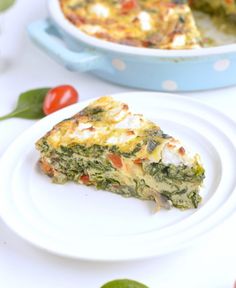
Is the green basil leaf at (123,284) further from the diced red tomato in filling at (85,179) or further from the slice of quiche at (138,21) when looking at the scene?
the slice of quiche at (138,21)

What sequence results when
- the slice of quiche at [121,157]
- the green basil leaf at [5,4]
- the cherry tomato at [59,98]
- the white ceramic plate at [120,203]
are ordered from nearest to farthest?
the white ceramic plate at [120,203] → the slice of quiche at [121,157] → the cherry tomato at [59,98] → the green basil leaf at [5,4]

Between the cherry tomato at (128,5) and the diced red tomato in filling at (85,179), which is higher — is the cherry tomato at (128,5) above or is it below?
above

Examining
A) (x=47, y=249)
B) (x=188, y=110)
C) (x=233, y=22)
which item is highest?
(x=47, y=249)

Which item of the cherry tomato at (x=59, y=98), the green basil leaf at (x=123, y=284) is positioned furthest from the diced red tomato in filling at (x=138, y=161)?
the cherry tomato at (x=59, y=98)

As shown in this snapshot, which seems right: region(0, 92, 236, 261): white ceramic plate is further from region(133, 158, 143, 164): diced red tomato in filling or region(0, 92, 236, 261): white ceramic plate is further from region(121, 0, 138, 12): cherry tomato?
region(121, 0, 138, 12): cherry tomato

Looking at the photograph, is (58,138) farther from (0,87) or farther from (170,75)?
(0,87)

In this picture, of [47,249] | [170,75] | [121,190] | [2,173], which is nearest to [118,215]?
[121,190]
